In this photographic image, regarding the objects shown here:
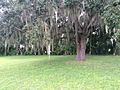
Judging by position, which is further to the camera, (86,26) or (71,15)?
(86,26)

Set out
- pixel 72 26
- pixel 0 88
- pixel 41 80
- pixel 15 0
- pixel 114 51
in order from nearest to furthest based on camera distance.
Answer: pixel 0 88
pixel 41 80
pixel 15 0
pixel 72 26
pixel 114 51

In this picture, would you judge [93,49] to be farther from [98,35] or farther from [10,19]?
[10,19]

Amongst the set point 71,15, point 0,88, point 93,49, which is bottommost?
point 0,88

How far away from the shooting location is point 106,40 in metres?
20.5

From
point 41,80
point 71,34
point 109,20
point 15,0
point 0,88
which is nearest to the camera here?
point 0,88

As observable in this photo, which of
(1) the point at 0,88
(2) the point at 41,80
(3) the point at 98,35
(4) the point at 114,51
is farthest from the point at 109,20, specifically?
(4) the point at 114,51

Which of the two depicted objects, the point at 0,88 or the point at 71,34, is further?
the point at 71,34

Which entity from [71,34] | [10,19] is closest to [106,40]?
[71,34]

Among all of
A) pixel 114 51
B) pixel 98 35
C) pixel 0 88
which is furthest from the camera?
pixel 114 51

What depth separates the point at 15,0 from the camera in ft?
34.0

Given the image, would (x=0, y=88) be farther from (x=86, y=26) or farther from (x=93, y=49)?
(x=93, y=49)

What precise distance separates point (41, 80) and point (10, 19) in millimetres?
4573

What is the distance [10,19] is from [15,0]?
1.30 meters

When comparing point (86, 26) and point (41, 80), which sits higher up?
point (86, 26)
